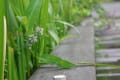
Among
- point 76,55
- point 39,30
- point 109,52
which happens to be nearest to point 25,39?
point 39,30

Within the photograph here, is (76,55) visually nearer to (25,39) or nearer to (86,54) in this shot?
(86,54)

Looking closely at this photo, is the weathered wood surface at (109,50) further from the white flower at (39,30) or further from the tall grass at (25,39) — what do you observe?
the white flower at (39,30)

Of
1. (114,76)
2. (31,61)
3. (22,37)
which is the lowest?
(114,76)

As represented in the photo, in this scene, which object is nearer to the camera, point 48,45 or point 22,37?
point 22,37

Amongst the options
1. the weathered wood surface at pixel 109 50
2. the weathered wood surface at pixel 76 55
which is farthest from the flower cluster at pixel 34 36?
the weathered wood surface at pixel 109 50

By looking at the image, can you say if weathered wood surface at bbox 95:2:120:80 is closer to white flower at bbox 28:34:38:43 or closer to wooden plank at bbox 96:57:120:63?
wooden plank at bbox 96:57:120:63

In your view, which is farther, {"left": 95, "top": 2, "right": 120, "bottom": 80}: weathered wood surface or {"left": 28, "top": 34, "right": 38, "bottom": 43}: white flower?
{"left": 95, "top": 2, "right": 120, "bottom": 80}: weathered wood surface

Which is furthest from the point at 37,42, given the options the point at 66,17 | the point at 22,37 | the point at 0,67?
the point at 66,17

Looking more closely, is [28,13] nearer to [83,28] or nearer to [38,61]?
[38,61]

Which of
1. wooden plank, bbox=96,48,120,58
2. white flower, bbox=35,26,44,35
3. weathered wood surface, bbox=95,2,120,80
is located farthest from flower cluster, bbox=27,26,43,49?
wooden plank, bbox=96,48,120,58
